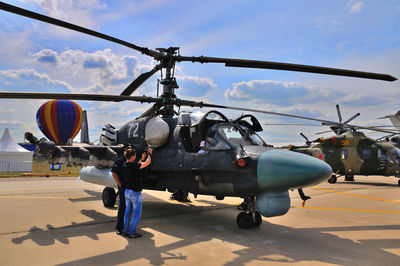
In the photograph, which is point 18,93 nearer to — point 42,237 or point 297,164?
point 42,237

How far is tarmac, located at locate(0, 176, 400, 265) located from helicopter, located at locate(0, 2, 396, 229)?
2.60 ft

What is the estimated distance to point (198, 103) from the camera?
8.98m

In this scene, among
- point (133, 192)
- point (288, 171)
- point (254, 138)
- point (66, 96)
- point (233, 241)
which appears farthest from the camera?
point (254, 138)

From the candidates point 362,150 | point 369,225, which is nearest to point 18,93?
point 369,225

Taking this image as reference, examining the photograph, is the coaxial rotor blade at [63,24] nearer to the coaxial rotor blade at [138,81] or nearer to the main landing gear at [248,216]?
the coaxial rotor blade at [138,81]

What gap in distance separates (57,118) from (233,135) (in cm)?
3277

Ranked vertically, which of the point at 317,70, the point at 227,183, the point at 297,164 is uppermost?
the point at 317,70

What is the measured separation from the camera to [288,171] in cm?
561

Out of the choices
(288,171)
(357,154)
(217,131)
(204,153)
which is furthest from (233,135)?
(357,154)

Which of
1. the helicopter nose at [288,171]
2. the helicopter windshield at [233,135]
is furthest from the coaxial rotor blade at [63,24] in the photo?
the helicopter nose at [288,171]

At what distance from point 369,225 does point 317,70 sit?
4202mm

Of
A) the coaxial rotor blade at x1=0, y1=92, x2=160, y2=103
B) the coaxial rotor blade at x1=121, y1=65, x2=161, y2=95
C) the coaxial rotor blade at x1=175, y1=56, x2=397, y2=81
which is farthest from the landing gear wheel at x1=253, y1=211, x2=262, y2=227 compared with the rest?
the coaxial rotor blade at x1=121, y1=65, x2=161, y2=95

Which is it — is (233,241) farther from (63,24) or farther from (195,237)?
(63,24)

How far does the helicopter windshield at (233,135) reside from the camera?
681 centimetres
